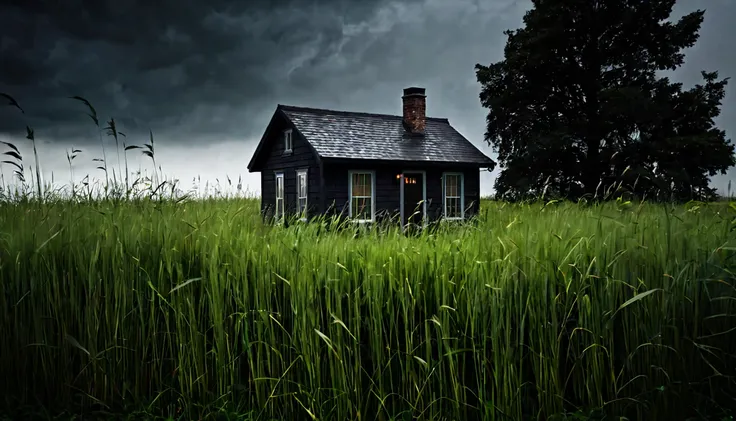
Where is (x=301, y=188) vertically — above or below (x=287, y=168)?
below

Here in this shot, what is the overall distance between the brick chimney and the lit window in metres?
3.59

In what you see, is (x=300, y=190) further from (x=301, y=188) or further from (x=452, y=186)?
(x=452, y=186)

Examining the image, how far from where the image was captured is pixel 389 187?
18.0 meters

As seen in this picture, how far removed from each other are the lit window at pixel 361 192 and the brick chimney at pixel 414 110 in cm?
359

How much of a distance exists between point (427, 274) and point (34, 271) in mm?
3553

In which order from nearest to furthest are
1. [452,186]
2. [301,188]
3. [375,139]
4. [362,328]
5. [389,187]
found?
[362,328] < [389,187] < [301,188] < [375,139] < [452,186]

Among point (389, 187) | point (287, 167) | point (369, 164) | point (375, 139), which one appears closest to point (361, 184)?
point (369, 164)

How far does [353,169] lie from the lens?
1722 centimetres

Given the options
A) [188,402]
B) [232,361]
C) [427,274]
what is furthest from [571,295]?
[188,402]

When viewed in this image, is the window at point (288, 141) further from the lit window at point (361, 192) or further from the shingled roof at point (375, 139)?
the lit window at point (361, 192)

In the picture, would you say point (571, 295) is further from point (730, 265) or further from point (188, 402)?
point (188, 402)

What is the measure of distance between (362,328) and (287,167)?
15095 millimetres

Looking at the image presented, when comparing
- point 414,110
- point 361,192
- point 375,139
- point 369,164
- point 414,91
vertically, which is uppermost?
point 414,91

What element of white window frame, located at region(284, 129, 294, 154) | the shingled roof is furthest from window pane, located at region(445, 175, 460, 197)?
white window frame, located at region(284, 129, 294, 154)
